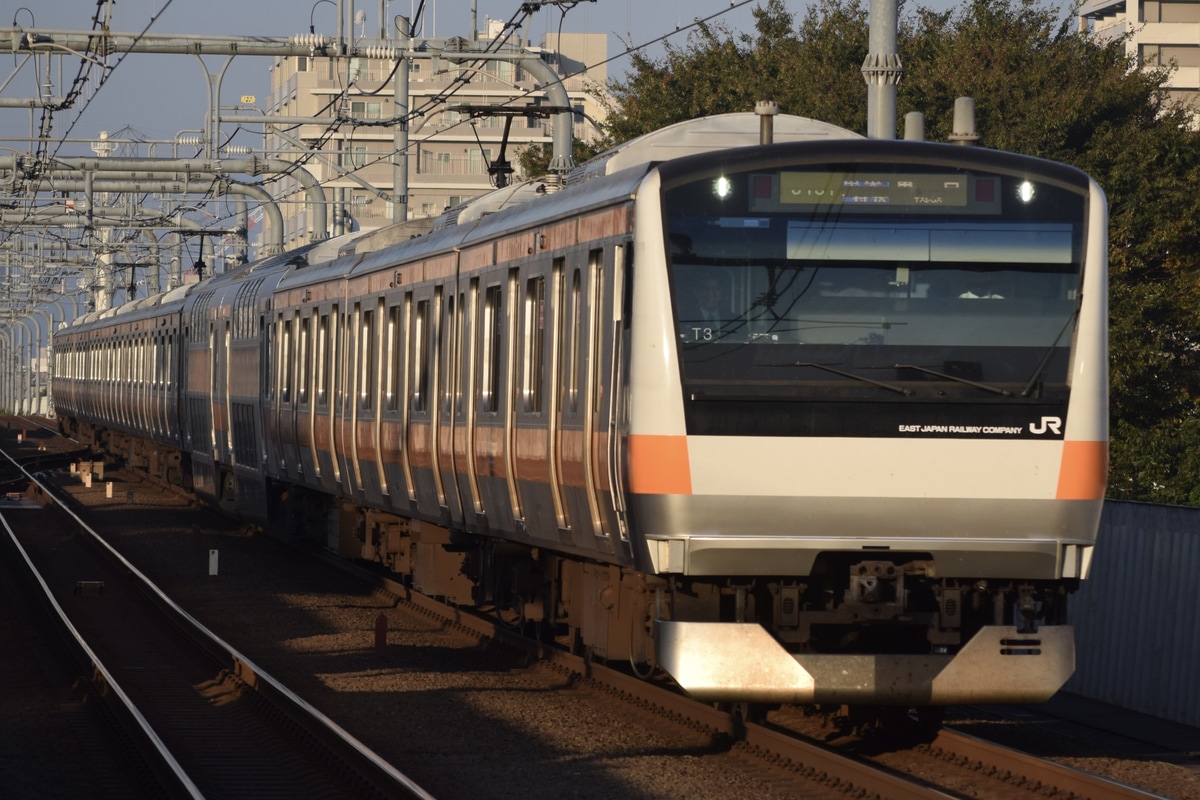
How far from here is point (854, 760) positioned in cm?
987

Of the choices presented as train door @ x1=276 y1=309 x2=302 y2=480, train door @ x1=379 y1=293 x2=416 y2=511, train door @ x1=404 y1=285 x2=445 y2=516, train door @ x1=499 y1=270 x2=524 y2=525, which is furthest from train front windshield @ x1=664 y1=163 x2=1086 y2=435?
train door @ x1=276 y1=309 x2=302 y2=480

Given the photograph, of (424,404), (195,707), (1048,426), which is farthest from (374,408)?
(1048,426)

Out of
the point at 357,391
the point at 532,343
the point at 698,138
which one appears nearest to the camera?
the point at 532,343

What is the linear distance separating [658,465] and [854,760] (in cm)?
182

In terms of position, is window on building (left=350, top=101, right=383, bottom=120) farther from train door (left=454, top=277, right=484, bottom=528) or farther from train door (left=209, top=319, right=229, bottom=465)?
train door (left=454, top=277, right=484, bottom=528)

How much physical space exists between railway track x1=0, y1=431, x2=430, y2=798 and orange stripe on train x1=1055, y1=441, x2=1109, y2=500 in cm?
349

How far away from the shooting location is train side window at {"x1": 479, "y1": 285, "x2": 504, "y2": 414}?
42.5ft

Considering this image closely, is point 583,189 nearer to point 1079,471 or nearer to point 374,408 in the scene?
point 1079,471

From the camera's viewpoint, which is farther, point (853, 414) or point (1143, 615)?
point (1143, 615)

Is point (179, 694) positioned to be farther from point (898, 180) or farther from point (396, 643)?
point (898, 180)

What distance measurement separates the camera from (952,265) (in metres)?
9.71

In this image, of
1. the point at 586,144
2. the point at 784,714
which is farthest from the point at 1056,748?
the point at 586,144

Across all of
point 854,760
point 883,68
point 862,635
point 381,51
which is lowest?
point 854,760

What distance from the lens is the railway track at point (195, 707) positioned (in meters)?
10.4
